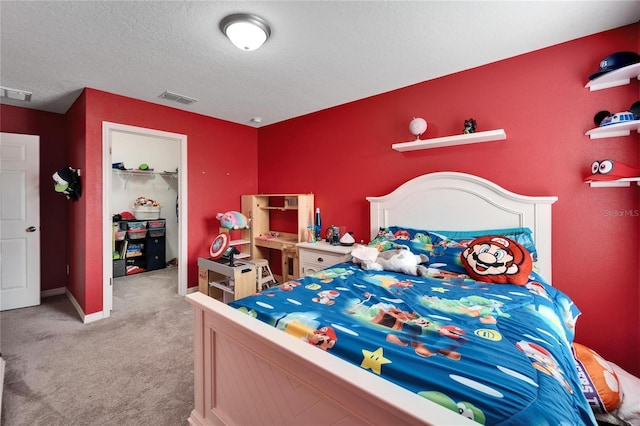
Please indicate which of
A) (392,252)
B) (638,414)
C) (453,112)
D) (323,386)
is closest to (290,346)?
(323,386)

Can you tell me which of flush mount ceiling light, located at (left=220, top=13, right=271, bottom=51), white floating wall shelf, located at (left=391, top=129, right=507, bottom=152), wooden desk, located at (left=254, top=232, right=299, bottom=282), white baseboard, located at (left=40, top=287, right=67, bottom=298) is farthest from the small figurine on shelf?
white baseboard, located at (left=40, top=287, right=67, bottom=298)

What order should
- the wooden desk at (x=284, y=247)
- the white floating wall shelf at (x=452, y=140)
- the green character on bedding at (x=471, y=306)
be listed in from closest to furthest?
the green character on bedding at (x=471, y=306) → the white floating wall shelf at (x=452, y=140) → the wooden desk at (x=284, y=247)

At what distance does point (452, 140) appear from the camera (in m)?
2.39

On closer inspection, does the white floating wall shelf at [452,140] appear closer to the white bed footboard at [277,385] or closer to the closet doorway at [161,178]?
the white bed footboard at [277,385]

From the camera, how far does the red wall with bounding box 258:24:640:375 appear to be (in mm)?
1898

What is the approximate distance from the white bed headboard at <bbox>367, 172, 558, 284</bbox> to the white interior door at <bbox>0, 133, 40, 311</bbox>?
395 centimetres

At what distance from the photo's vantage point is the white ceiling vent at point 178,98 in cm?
302

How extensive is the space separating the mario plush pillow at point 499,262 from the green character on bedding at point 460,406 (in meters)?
1.23

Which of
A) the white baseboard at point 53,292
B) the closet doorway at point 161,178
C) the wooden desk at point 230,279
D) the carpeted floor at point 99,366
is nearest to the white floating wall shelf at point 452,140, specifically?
the wooden desk at point 230,279

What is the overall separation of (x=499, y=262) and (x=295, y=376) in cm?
149

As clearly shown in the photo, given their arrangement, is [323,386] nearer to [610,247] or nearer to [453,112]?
[610,247]

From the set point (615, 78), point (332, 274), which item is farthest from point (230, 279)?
point (615, 78)

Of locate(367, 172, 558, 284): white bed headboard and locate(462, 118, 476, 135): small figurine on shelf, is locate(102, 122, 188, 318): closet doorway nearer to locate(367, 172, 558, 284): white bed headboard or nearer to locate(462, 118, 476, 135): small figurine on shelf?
locate(367, 172, 558, 284): white bed headboard

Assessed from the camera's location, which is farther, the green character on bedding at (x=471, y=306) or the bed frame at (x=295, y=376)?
the green character on bedding at (x=471, y=306)
